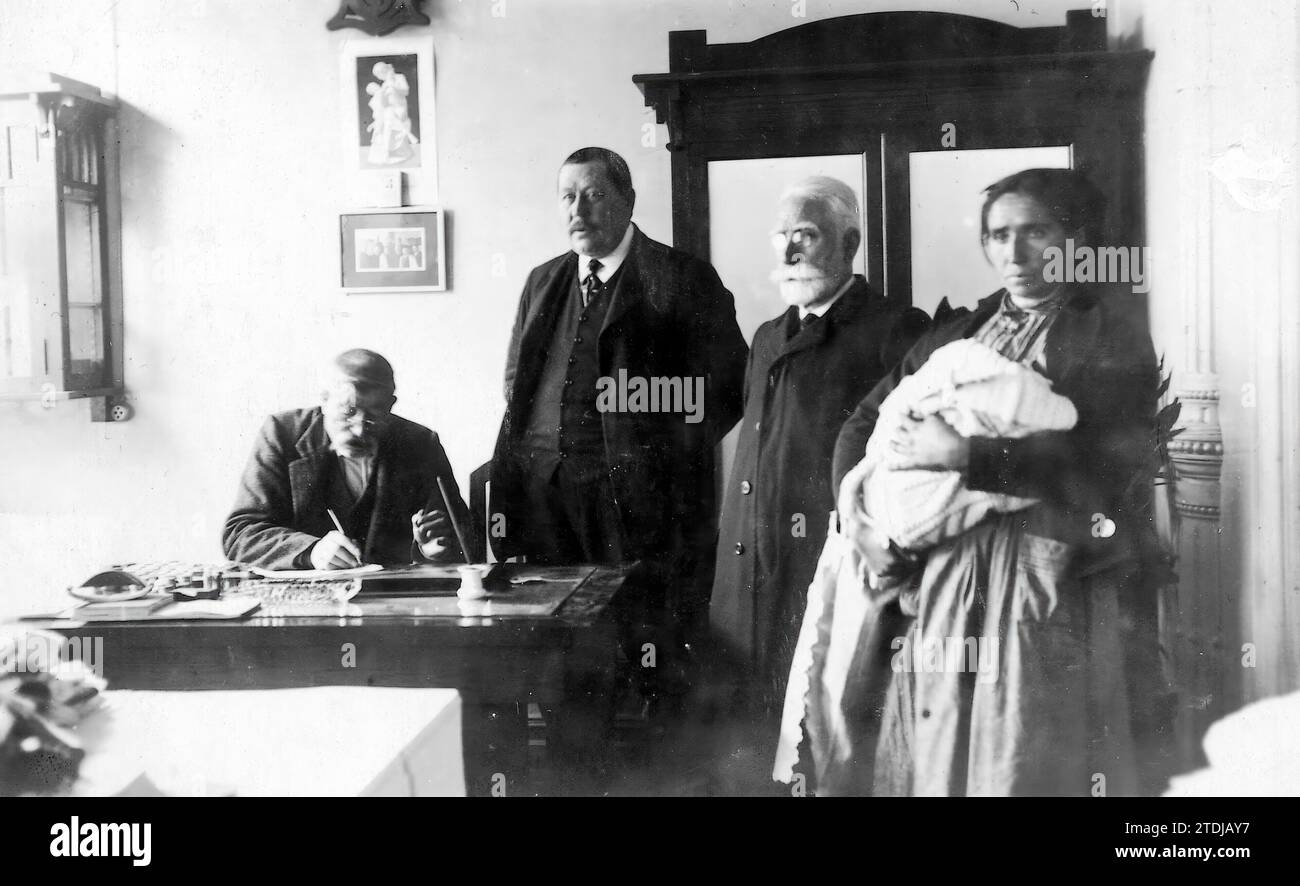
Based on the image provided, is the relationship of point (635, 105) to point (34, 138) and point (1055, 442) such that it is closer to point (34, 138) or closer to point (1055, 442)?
point (1055, 442)

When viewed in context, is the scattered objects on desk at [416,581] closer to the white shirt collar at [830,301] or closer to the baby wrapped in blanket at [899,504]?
the baby wrapped in blanket at [899,504]

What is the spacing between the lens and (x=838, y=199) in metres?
2.11

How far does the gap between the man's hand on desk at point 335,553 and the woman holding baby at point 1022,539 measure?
3.43ft

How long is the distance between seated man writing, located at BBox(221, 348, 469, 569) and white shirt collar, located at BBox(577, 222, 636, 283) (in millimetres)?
472

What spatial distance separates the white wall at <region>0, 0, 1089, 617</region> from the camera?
216 cm

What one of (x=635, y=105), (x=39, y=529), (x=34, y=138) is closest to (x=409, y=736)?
(x=39, y=529)

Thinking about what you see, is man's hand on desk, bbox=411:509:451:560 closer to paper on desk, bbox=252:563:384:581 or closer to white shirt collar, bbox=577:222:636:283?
paper on desk, bbox=252:563:384:581

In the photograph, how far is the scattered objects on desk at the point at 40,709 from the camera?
2.18m

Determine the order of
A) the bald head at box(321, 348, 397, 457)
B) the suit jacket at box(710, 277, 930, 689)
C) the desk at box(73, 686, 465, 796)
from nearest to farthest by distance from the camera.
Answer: the desk at box(73, 686, 465, 796) < the suit jacket at box(710, 277, 930, 689) < the bald head at box(321, 348, 397, 457)

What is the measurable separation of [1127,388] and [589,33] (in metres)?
1.34

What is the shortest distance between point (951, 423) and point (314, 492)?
1.36 m

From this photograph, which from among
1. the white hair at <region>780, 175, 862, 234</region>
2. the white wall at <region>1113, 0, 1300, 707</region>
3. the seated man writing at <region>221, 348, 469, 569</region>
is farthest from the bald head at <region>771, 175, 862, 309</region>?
the seated man writing at <region>221, 348, 469, 569</region>

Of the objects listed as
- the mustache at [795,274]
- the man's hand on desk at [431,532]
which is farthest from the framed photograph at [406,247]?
the mustache at [795,274]
